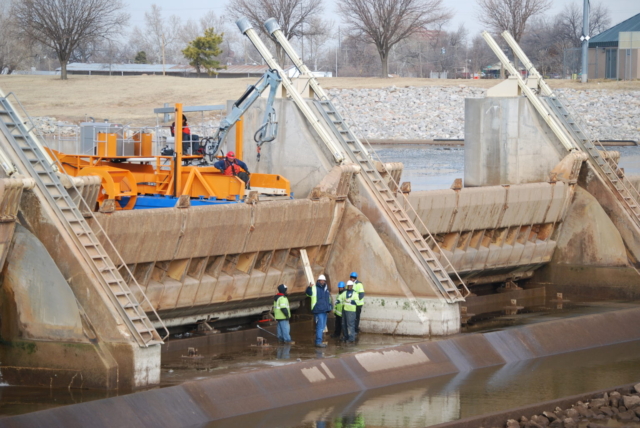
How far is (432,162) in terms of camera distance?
141 ft

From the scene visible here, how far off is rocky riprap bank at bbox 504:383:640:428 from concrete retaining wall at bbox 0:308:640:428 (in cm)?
280

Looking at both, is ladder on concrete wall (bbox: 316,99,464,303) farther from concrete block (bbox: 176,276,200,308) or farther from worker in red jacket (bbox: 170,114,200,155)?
concrete block (bbox: 176,276,200,308)

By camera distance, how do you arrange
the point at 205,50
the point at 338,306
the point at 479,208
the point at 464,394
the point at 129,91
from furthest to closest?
the point at 205,50 < the point at 129,91 < the point at 479,208 < the point at 338,306 < the point at 464,394

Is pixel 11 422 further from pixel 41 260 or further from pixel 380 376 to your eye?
pixel 380 376

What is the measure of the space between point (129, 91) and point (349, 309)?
46.8m

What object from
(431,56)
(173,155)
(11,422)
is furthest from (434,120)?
(431,56)

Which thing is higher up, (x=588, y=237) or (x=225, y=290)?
(x=588, y=237)

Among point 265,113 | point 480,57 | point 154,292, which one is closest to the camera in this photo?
point 154,292

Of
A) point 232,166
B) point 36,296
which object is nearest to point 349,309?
point 232,166

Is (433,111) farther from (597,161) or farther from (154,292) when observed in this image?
(154,292)

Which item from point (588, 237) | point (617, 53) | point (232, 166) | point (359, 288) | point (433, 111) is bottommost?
point (359, 288)

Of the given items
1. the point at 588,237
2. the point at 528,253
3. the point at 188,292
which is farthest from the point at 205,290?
the point at 588,237

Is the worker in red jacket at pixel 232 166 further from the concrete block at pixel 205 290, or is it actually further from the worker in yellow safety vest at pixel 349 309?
the worker in yellow safety vest at pixel 349 309

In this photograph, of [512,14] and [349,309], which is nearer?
[349,309]
